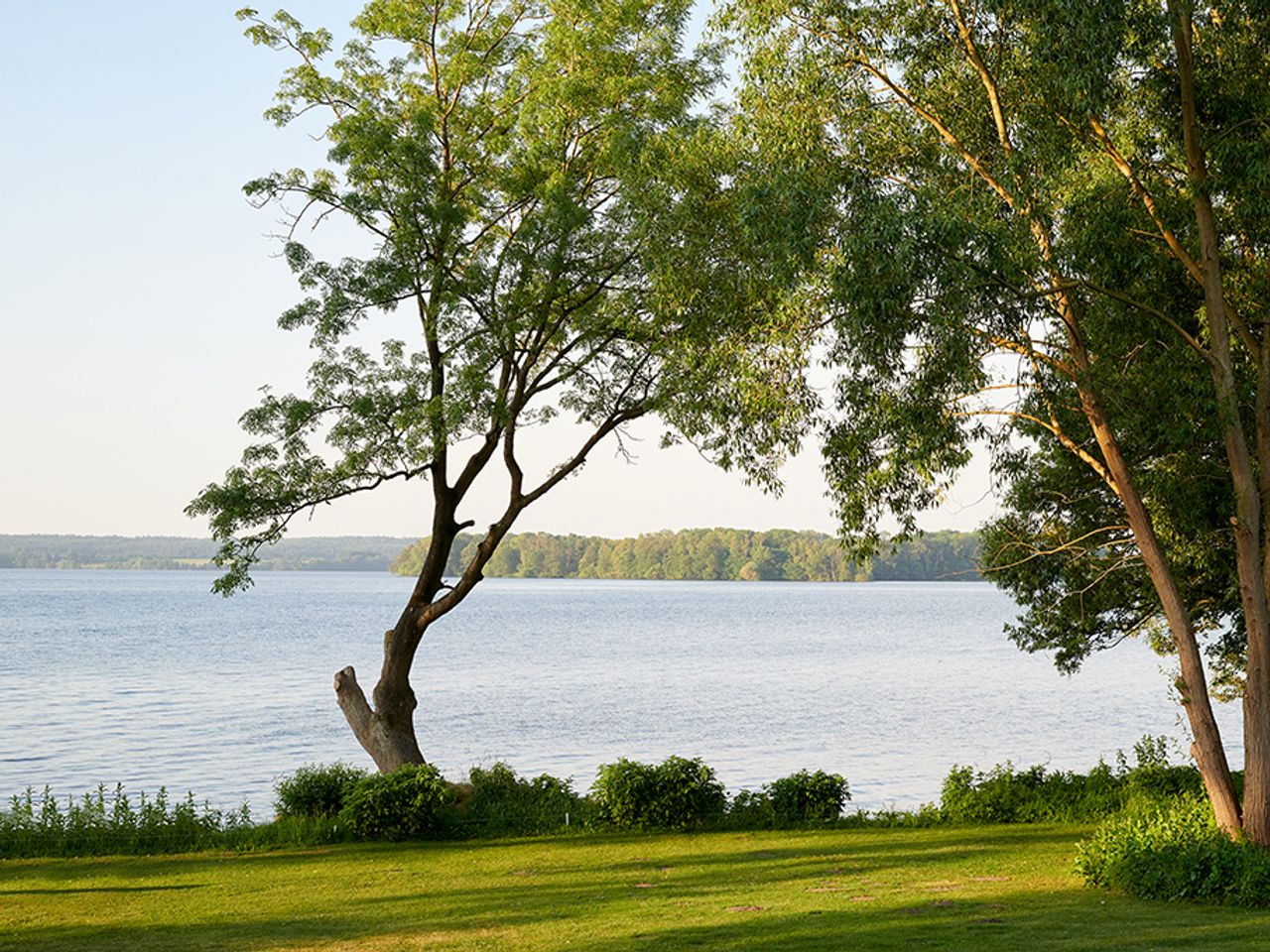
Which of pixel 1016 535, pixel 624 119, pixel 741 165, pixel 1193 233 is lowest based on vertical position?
pixel 1016 535

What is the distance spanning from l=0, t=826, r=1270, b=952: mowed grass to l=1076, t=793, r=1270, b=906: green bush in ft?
0.87

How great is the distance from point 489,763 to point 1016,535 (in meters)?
19.4

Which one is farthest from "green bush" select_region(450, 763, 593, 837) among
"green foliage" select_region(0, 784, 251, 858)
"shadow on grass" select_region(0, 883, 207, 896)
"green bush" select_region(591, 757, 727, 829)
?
"shadow on grass" select_region(0, 883, 207, 896)

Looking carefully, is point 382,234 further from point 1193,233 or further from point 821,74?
point 1193,233

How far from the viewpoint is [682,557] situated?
568 feet

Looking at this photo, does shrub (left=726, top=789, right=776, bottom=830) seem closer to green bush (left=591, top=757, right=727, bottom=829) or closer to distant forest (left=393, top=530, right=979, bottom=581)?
green bush (left=591, top=757, right=727, bottom=829)

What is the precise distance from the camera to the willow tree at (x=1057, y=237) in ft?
39.5

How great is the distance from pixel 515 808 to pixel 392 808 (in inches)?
68.4

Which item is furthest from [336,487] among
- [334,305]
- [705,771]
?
[705,771]

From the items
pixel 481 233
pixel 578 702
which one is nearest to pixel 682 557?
pixel 578 702

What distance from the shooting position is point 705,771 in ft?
57.1

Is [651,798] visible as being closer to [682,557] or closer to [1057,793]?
[1057,793]

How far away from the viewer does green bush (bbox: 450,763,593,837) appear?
55.6 ft

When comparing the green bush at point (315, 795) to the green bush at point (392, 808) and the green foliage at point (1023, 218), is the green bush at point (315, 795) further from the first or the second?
the green foliage at point (1023, 218)
